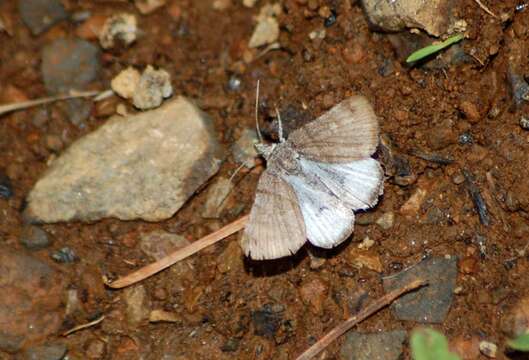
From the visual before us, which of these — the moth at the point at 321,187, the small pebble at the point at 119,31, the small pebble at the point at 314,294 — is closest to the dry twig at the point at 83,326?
the moth at the point at 321,187

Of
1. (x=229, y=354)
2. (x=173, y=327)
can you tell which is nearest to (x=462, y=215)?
(x=229, y=354)

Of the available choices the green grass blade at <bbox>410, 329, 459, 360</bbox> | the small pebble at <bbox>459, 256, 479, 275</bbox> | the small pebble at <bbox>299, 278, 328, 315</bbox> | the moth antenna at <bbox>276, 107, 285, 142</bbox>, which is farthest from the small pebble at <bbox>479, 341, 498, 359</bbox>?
the moth antenna at <bbox>276, 107, 285, 142</bbox>

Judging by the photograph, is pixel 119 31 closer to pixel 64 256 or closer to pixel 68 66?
pixel 68 66

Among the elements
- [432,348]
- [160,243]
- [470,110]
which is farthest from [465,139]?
[160,243]

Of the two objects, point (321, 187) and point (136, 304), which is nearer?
point (321, 187)

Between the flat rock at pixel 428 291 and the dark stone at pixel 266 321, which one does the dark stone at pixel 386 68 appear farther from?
the dark stone at pixel 266 321

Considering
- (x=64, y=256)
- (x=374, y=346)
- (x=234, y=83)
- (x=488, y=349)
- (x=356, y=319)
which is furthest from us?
(x=234, y=83)
